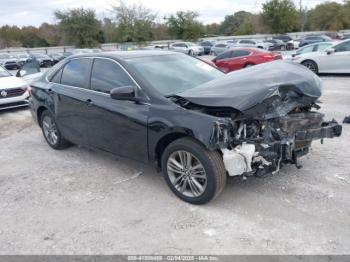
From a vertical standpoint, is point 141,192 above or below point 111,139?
below

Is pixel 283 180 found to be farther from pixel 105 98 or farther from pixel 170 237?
pixel 105 98

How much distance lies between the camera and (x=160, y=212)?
3898 mm

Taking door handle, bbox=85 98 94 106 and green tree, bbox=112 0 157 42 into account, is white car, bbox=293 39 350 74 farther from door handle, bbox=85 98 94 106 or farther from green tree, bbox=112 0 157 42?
green tree, bbox=112 0 157 42

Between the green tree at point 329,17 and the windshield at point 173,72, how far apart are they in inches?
2333

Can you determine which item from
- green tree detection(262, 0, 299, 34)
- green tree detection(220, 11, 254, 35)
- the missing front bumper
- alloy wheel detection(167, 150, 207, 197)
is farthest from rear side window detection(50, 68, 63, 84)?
green tree detection(220, 11, 254, 35)

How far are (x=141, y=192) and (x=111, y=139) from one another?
809 millimetres

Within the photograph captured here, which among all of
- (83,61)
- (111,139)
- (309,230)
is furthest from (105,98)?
(309,230)

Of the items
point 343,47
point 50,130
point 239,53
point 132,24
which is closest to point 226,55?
point 239,53

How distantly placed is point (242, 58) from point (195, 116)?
43.3 ft

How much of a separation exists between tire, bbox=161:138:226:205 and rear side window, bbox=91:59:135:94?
105cm

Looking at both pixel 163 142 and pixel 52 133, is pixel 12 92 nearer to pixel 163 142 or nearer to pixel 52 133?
pixel 52 133

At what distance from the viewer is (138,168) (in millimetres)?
5137

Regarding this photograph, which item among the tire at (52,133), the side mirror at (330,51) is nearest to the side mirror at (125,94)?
the tire at (52,133)

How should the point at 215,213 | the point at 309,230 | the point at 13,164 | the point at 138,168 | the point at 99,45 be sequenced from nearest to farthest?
the point at 309,230, the point at 215,213, the point at 138,168, the point at 13,164, the point at 99,45
